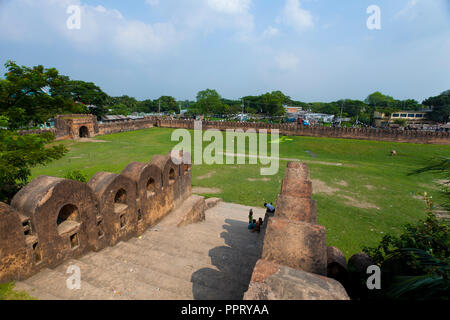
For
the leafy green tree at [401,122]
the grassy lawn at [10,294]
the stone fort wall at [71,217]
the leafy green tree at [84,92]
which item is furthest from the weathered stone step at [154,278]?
the leafy green tree at [401,122]

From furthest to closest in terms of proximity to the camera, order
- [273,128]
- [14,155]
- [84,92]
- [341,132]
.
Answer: [84,92], [273,128], [341,132], [14,155]

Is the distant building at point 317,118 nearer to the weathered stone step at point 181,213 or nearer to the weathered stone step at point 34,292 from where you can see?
the weathered stone step at point 181,213

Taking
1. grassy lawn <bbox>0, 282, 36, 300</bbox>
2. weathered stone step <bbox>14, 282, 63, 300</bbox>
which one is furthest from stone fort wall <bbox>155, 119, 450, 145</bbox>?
grassy lawn <bbox>0, 282, 36, 300</bbox>

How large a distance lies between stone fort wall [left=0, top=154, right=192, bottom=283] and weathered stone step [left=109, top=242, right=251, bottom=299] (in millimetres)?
702

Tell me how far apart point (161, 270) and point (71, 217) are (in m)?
2.13

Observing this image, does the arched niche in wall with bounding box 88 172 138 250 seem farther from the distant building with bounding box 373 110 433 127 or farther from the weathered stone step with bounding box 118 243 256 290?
the distant building with bounding box 373 110 433 127

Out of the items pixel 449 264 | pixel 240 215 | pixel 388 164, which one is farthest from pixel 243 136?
pixel 449 264

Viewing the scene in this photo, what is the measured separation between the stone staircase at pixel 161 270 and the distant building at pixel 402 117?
2431 inches

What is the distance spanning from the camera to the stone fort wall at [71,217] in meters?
3.73

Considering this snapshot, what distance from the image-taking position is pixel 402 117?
61.0 meters

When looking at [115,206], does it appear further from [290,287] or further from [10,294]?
[290,287]

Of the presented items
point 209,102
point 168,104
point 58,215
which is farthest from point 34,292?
point 168,104

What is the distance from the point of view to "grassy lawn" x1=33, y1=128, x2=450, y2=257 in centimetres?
1013
